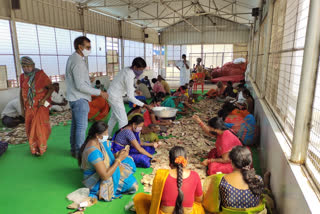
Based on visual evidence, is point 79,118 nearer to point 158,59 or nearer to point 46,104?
point 46,104

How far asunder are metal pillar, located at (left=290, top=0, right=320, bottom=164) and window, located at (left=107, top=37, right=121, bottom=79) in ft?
39.4

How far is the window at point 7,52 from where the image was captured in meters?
6.70

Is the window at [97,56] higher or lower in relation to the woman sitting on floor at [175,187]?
higher

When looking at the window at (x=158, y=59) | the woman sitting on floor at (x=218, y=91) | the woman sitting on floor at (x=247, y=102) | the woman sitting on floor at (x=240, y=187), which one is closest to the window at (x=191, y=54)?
the window at (x=158, y=59)

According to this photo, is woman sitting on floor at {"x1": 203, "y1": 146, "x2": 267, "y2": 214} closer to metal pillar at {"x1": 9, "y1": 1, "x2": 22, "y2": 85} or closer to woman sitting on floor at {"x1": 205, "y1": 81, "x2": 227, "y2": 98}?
metal pillar at {"x1": 9, "y1": 1, "x2": 22, "y2": 85}

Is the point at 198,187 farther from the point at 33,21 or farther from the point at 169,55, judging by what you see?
the point at 169,55

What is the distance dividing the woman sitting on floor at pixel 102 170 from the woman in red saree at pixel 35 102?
1741mm

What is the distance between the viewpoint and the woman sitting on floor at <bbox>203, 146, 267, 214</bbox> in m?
2.05

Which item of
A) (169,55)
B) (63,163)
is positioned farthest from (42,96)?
(169,55)

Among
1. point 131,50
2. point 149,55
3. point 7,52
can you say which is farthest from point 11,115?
point 149,55

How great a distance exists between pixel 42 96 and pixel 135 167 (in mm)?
2163

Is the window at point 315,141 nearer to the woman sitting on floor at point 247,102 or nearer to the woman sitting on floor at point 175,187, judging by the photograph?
the woman sitting on floor at point 175,187

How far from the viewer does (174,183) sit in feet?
6.52

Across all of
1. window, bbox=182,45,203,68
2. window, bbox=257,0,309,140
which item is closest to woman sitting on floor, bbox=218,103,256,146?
window, bbox=257,0,309,140
